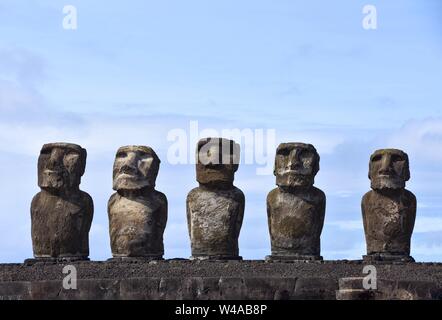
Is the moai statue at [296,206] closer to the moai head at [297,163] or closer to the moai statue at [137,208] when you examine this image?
the moai head at [297,163]

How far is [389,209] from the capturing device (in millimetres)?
37031

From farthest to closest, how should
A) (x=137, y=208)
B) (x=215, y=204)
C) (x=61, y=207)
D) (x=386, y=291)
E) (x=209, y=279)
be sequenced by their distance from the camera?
1. (x=61, y=207)
2. (x=137, y=208)
3. (x=215, y=204)
4. (x=209, y=279)
5. (x=386, y=291)

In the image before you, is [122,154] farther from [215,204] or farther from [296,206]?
[296,206]

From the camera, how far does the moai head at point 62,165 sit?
3725 centimetres

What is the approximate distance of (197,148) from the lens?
1454 inches

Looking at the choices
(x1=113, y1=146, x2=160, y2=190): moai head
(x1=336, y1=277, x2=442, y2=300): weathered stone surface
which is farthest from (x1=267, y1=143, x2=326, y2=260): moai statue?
(x1=336, y1=277, x2=442, y2=300): weathered stone surface

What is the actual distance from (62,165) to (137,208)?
1.57 metres

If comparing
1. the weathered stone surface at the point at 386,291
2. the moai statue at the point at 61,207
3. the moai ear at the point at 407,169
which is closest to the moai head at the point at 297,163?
the moai ear at the point at 407,169

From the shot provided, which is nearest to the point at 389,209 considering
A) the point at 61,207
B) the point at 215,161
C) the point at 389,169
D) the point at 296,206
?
the point at 389,169

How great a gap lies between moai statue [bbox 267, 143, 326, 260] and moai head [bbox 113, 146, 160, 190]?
7.01 ft
